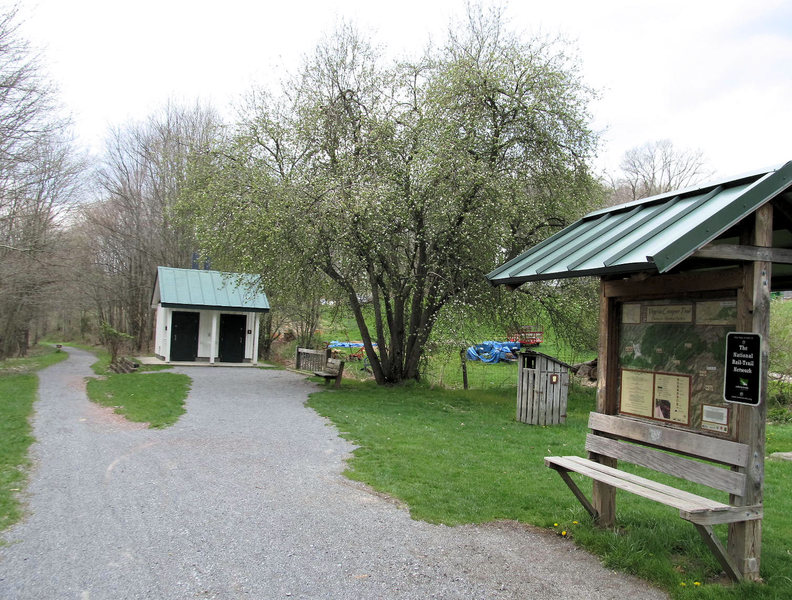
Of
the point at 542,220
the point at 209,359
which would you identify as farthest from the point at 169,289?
the point at 542,220

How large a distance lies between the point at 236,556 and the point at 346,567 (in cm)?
89

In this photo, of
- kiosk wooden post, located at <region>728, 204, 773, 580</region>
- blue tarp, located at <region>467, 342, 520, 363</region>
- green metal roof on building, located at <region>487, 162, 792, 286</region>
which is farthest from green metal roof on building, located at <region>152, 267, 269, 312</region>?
kiosk wooden post, located at <region>728, 204, 773, 580</region>

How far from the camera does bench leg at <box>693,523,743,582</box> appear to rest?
159 inches

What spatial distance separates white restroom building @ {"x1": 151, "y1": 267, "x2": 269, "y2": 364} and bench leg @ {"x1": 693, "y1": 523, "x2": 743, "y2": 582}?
23471mm

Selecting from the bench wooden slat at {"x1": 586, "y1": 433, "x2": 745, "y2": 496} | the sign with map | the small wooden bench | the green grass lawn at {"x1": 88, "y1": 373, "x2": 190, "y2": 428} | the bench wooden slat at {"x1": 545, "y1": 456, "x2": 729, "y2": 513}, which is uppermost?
the sign with map

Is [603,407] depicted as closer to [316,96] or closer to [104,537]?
[104,537]

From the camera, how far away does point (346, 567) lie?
4559mm

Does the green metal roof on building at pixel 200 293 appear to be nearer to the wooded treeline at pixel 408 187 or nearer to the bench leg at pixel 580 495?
the wooded treeline at pixel 408 187

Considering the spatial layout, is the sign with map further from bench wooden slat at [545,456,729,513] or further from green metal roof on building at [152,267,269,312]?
green metal roof on building at [152,267,269,312]

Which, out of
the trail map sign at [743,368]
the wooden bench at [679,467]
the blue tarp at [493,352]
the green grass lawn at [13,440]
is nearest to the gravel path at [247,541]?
the green grass lawn at [13,440]

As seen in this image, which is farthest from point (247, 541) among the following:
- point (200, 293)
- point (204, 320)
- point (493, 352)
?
point (493, 352)

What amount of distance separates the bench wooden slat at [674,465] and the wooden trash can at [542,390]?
6.22 m

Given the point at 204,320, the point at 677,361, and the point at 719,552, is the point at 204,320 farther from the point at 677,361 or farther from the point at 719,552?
the point at 719,552

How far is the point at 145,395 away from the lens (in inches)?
585
